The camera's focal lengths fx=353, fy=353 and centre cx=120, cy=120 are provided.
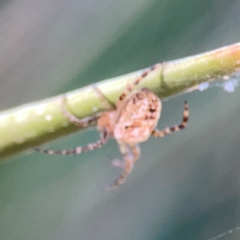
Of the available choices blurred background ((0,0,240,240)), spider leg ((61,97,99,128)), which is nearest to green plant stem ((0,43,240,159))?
spider leg ((61,97,99,128))

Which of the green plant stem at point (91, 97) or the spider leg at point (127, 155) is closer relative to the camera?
the green plant stem at point (91, 97)

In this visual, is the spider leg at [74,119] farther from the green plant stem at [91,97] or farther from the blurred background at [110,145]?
the blurred background at [110,145]

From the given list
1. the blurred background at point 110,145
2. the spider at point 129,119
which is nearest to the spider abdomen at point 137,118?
the spider at point 129,119

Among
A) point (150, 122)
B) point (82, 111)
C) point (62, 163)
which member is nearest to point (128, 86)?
point (82, 111)

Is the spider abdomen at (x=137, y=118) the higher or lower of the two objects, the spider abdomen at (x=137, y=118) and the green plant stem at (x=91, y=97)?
the higher

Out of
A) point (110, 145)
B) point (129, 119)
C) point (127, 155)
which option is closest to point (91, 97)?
point (129, 119)

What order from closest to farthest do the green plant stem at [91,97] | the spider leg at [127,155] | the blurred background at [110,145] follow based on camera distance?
the green plant stem at [91,97] → the spider leg at [127,155] → the blurred background at [110,145]

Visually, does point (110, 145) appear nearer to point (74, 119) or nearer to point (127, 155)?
point (127, 155)

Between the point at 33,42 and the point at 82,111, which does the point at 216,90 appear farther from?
the point at 82,111
